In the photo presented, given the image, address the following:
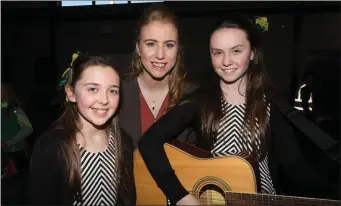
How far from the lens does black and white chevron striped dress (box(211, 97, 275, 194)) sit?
148 centimetres

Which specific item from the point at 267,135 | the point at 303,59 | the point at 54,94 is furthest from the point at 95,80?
the point at 303,59

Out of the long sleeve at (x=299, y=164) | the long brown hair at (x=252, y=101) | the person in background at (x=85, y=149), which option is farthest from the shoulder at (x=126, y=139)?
the long sleeve at (x=299, y=164)

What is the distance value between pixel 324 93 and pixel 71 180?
1.08 m

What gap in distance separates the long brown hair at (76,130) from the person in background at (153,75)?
75 millimetres

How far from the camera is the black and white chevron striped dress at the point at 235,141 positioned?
4.87ft

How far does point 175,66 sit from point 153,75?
3.9 inches

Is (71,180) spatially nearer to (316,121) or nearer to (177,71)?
(177,71)

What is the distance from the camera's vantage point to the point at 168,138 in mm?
1515

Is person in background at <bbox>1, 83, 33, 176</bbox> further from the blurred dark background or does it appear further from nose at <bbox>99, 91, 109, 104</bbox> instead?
nose at <bbox>99, 91, 109, 104</bbox>

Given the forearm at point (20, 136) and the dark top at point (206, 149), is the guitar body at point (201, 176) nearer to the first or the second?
the dark top at point (206, 149)

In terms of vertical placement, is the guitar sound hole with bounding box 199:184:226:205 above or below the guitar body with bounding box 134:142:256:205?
below

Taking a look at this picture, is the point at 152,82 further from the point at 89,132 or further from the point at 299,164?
the point at 299,164

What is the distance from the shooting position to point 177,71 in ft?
5.03

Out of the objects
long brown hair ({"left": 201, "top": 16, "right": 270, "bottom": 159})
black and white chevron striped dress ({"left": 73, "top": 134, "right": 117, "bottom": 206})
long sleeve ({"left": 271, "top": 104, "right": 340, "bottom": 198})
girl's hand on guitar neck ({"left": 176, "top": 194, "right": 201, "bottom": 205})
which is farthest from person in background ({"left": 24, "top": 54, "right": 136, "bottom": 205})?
long sleeve ({"left": 271, "top": 104, "right": 340, "bottom": 198})
